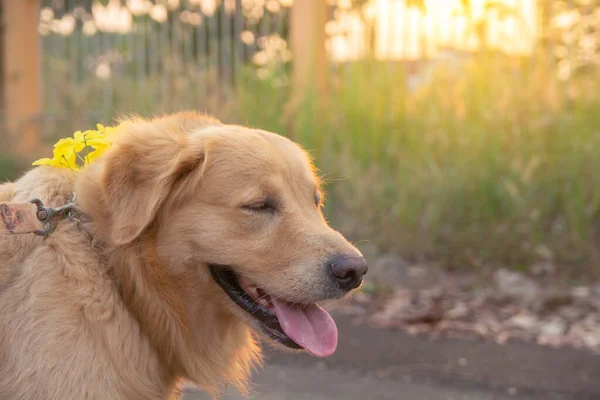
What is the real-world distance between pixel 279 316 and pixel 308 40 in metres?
6.05

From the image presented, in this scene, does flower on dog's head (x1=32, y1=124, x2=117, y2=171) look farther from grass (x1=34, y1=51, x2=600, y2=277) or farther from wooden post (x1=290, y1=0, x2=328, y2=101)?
wooden post (x1=290, y1=0, x2=328, y2=101)

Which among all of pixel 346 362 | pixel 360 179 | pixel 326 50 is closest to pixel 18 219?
pixel 346 362

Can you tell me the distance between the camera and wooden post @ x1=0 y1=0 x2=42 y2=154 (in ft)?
36.3

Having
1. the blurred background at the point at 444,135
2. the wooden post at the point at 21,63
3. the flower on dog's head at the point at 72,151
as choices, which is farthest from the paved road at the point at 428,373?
the wooden post at the point at 21,63

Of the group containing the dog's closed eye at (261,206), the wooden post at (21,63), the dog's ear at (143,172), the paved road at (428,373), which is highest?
the wooden post at (21,63)

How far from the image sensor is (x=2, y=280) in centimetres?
237

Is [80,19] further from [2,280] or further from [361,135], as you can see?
[2,280]

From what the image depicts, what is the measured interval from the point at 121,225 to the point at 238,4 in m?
7.73

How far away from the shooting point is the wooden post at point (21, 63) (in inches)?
436

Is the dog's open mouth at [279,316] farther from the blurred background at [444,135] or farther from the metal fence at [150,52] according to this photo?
the metal fence at [150,52]

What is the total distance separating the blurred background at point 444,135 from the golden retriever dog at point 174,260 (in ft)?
8.11

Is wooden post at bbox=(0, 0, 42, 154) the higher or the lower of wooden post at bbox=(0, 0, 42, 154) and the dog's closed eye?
the higher

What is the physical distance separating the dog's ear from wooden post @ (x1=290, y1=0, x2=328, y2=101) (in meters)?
5.40

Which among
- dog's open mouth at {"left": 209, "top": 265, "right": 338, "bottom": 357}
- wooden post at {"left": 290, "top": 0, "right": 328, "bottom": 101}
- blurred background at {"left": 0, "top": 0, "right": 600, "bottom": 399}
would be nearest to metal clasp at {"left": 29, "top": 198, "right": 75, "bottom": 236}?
dog's open mouth at {"left": 209, "top": 265, "right": 338, "bottom": 357}
